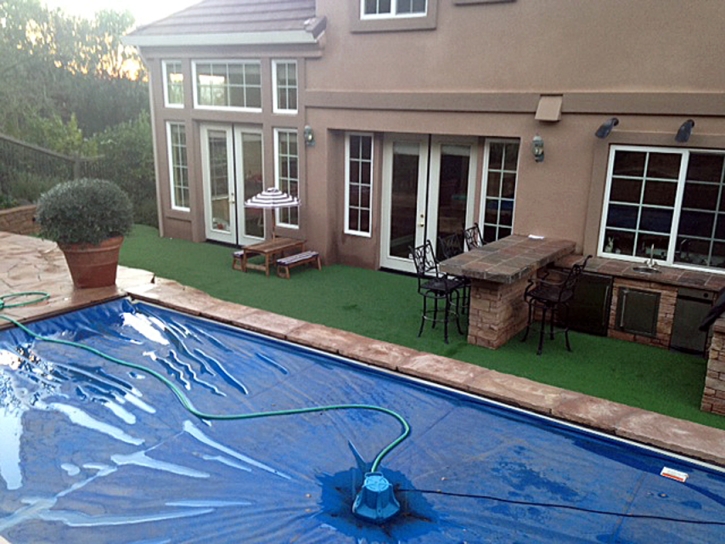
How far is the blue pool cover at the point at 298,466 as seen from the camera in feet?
12.7

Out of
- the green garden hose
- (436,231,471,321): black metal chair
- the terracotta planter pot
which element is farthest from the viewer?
(436,231,471,321): black metal chair

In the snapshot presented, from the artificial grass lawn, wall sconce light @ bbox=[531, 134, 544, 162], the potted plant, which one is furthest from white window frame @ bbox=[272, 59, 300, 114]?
wall sconce light @ bbox=[531, 134, 544, 162]

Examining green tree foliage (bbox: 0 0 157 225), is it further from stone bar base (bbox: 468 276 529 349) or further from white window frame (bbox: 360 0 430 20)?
stone bar base (bbox: 468 276 529 349)

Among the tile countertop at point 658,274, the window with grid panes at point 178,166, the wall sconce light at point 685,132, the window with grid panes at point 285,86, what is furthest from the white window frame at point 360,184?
the wall sconce light at point 685,132

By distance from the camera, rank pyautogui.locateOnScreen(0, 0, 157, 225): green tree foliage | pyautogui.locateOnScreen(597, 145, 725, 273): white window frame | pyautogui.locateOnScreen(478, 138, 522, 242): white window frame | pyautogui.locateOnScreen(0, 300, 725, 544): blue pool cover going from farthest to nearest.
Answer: pyautogui.locateOnScreen(0, 0, 157, 225): green tree foliage < pyautogui.locateOnScreen(478, 138, 522, 242): white window frame < pyautogui.locateOnScreen(597, 145, 725, 273): white window frame < pyautogui.locateOnScreen(0, 300, 725, 544): blue pool cover

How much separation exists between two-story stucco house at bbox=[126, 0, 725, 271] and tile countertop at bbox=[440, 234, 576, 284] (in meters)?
0.37

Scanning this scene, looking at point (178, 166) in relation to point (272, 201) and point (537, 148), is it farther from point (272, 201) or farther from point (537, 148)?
point (537, 148)

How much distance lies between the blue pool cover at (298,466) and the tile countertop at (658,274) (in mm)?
2835

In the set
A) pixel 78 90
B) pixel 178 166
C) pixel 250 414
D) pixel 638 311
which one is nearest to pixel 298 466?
pixel 250 414

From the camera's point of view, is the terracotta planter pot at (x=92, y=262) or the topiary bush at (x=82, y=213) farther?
the terracotta planter pot at (x=92, y=262)

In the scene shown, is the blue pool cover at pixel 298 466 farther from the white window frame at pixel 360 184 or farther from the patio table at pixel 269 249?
the white window frame at pixel 360 184

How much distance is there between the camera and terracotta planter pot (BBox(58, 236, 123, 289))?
25.8 feet

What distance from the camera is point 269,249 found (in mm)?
10031

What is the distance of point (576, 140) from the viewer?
7.88 metres
